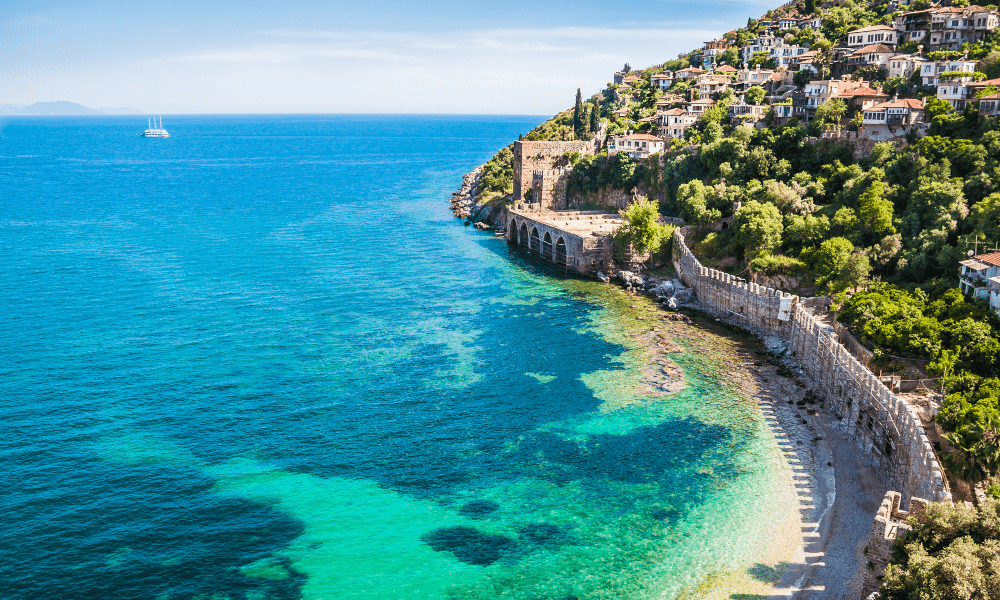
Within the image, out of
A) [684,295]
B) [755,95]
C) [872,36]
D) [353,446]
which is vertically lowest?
[353,446]

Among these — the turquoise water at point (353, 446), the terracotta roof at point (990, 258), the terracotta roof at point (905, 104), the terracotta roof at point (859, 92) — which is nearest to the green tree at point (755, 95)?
the terracotta roof at point (859, 92)

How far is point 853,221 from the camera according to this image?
221 feet

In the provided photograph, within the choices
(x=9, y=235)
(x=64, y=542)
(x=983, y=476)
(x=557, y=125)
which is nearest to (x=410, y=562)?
(x=64, y=542)

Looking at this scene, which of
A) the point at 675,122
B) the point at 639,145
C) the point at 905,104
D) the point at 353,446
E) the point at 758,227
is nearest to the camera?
the point at 353,446

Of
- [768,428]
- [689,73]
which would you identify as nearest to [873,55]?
[689,73]

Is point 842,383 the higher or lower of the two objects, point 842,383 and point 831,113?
the lower

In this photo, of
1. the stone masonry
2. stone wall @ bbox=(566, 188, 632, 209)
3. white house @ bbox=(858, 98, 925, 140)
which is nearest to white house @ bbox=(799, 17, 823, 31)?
stone wall @ bbox=(566, 188, 632, 209)

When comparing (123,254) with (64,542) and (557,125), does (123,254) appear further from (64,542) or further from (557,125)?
(557,125)

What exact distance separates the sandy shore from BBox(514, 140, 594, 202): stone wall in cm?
6270

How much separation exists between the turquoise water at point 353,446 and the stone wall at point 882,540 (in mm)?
5750

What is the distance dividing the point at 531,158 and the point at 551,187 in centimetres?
686

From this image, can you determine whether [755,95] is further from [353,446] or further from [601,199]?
[353,446]

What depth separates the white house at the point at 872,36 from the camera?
107 meters

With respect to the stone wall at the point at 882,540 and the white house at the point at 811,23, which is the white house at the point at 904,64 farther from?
the stone wall at the point at 882,540
